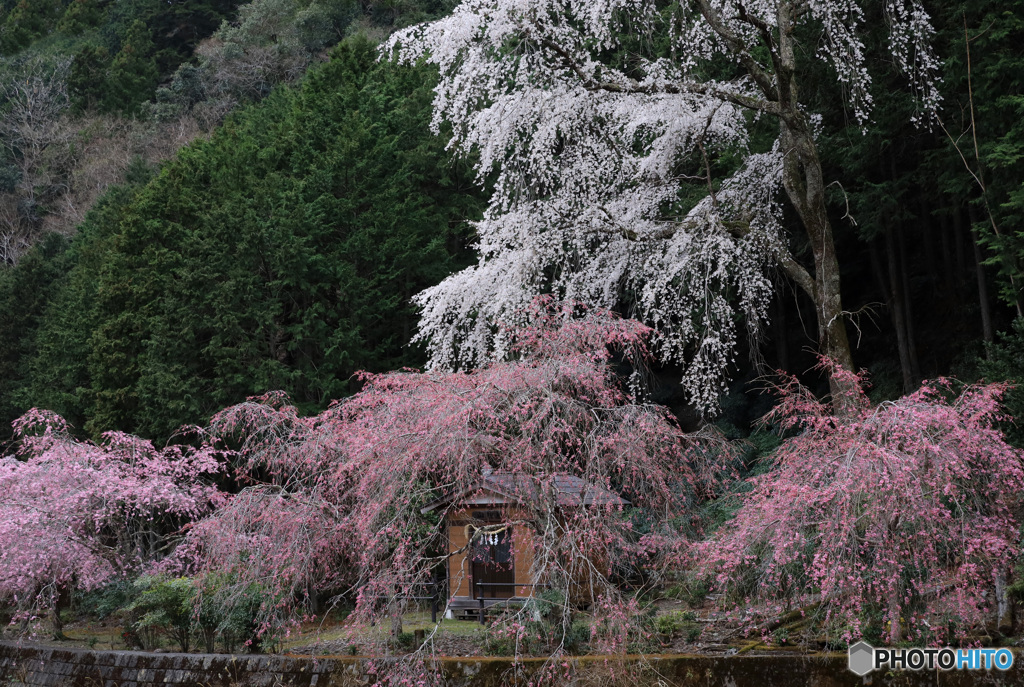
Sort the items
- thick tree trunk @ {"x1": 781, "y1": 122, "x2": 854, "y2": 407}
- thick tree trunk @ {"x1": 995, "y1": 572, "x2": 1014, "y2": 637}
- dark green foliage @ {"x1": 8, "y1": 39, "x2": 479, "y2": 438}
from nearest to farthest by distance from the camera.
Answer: thick tree trunk @ {"x1": 995, "y1": 572, "x2": 1014, "y2": 637} → thick tree trunk @ {"x1": 781, "y1": 122, "x2": 854, "y2": 407} → dark green foliage @ {"x1": 8, "y1": 39, "x2": 479, "y2": 438}

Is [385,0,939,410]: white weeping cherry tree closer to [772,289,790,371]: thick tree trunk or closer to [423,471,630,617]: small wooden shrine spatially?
[423,471,630,617]: small wooden shrine

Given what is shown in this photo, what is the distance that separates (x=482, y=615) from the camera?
10547mm

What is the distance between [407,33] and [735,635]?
907 centimetres

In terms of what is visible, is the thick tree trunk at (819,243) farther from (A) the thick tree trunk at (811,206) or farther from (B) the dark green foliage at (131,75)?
(B) the dark green foliage at (131,75)

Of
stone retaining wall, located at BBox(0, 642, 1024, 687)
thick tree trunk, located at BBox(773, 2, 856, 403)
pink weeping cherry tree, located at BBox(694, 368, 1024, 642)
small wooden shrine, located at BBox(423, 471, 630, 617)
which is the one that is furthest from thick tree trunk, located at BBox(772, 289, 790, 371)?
stone retaining wall, located at BBox(0, 642, 1024, 687)

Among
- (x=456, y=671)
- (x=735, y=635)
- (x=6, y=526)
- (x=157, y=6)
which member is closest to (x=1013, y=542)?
(x=735, y=635)

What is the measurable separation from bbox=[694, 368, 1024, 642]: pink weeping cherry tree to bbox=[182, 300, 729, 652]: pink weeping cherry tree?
1160 millimetres

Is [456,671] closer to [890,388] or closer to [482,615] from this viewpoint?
[482,615]

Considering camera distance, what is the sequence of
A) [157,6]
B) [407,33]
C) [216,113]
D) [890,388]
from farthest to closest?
[157,6] < [216,113] < [890,388] < [407,33]

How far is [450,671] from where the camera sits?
30.1 ft

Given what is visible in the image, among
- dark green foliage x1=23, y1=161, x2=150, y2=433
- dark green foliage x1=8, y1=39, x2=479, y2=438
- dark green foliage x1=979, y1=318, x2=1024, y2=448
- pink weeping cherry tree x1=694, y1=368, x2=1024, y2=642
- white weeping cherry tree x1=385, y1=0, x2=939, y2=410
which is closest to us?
pink weeping cherry tree x1=694, y1=368, x2=1024, y2=642

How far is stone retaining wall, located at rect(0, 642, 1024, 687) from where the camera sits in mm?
7941

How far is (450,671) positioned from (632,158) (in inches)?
281

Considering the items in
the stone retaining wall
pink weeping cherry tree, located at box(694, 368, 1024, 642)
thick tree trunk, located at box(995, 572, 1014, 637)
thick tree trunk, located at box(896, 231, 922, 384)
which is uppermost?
thick tree trunk, located at box(896, 231, 922, 384)
